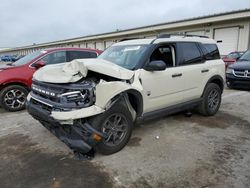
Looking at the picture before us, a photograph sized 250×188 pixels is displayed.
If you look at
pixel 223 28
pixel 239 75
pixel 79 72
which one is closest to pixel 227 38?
pixel 223 28

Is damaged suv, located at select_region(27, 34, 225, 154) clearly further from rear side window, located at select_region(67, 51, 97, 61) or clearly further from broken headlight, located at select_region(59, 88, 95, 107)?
rear side window, located at select_region(67, 51, 97, 61)

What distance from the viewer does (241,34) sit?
693 inches

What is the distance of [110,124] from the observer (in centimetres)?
345

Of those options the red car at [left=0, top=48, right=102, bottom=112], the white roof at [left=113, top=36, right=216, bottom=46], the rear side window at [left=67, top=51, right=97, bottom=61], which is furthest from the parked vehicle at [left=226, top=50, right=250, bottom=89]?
the red car at [left=0, top=48, right=102, bottom=112]

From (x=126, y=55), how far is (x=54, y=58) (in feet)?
11.0

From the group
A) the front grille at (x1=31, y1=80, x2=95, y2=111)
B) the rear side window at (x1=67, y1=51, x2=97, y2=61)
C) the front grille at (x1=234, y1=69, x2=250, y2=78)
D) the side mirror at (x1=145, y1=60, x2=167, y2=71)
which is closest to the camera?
the front grille at (x1=31, y1=80, x2=95, y2=111)

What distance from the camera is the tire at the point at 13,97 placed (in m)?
6.00

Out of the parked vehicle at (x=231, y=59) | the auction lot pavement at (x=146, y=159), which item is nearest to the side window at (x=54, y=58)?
the auction lot pavement at (x=146, y=159)

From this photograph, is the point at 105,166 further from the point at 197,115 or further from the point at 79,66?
the point at 197,115

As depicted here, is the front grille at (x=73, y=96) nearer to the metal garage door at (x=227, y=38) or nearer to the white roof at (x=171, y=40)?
the white roof at (x=171, y=40)

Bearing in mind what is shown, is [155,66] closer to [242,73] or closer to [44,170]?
[44,170]

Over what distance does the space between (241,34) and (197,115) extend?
1500cm

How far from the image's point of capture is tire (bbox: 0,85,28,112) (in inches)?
236

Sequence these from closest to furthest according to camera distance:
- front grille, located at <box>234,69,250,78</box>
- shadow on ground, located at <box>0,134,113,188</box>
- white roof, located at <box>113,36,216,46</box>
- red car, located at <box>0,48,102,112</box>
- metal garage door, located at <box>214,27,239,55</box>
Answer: shadow on ground, located at <box>0,134,113,188</box>
white roof, located at <box>113,36,216,46</box>
red car, located at <box>0,48,102,112</box>
front grille, located at <box>234,69,250,78</box>
metal garage door, located at <box>214,27,239,55</box>
